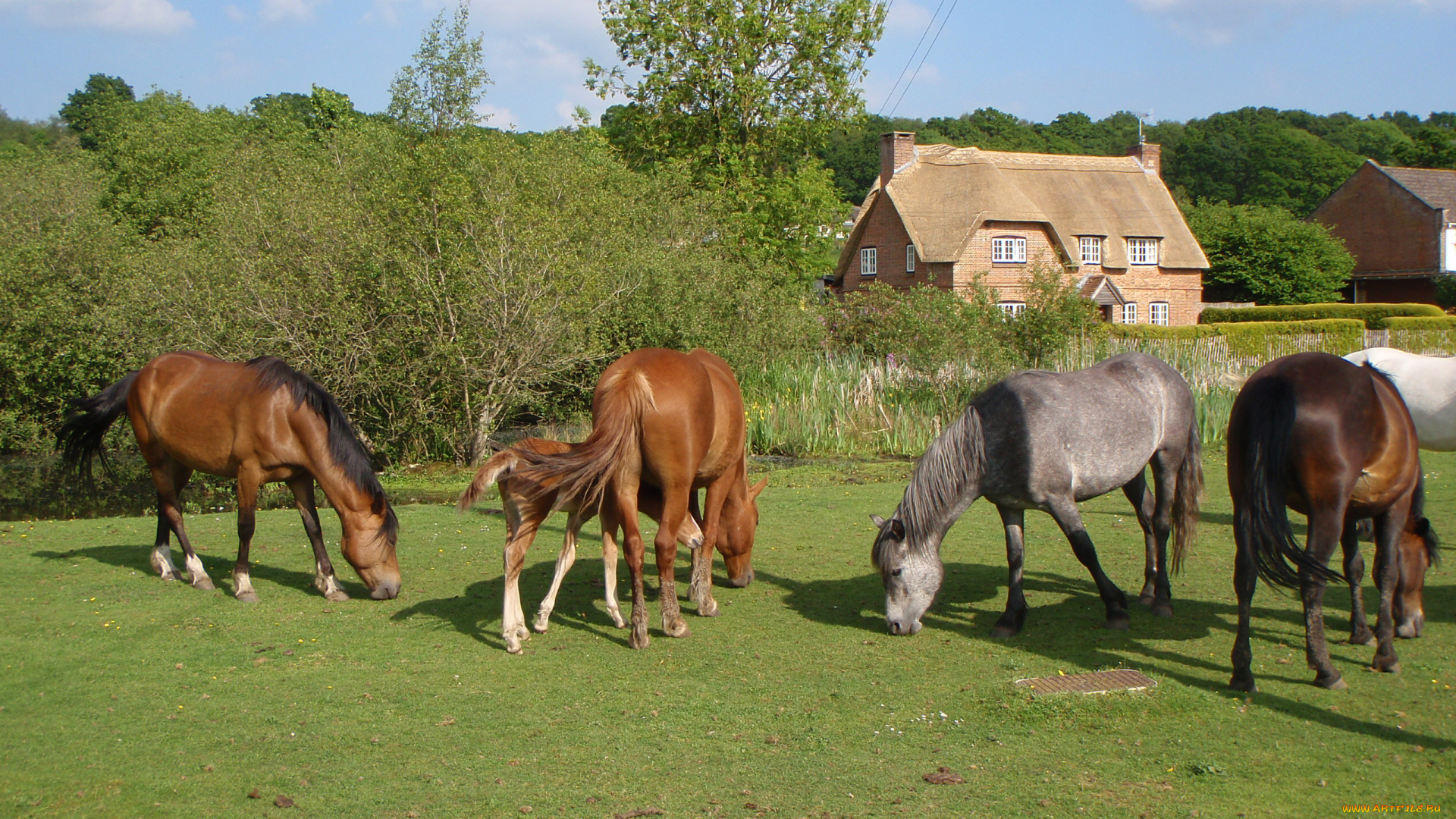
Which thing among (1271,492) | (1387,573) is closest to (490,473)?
(1271,492)

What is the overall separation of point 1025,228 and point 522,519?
3774 centimetres

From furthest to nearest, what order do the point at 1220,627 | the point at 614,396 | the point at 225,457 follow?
1. the point at 225,457
2. the point at 1220,627
3. the point at 614,396

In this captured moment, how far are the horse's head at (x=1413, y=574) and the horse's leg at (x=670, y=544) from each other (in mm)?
4168

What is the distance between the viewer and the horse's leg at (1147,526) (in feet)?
21.5

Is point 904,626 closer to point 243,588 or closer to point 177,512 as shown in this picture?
point 243,588

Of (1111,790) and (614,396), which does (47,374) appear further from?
(1111,790)

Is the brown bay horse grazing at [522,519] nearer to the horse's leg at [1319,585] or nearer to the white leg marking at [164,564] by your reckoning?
the white leg marking at [164,564]

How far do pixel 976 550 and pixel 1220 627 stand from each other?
105 inches

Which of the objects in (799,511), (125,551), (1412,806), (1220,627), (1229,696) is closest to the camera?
(1412,806)

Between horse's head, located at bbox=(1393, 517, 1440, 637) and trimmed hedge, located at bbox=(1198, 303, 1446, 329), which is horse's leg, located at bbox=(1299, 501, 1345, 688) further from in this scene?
trimmed hedge, located at bbox=(1198, 303, 1446, 329)

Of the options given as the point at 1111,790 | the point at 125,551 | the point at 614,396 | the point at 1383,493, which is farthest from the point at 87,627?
the point at 1383,493

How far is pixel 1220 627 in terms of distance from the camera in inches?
240

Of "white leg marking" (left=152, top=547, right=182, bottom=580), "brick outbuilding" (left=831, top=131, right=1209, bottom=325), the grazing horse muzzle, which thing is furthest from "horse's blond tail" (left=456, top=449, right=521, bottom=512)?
"brick outbuilding" (left=831, top=131, right=1209, bottom=325)

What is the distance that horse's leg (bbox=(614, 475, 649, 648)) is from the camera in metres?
5.64
